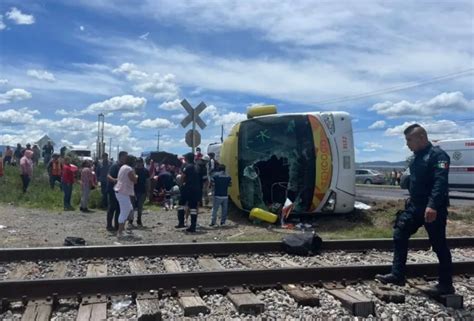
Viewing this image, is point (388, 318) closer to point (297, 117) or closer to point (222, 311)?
point (222, 311)

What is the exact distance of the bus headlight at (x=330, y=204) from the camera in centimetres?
1203

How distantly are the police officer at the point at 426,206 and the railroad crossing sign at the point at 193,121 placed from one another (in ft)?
33.0

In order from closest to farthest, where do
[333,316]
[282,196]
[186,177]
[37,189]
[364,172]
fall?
1. [333,316]
2. [186,177]
3. [282,196]
4. [37,189]
5. [364,172]

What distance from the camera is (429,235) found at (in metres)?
5.76

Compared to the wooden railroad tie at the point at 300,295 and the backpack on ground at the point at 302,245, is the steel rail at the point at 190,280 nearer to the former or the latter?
the wooden railroad tie at the point at 300,295

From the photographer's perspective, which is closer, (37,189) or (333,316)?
(333,316)

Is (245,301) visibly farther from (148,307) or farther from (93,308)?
(93,308)

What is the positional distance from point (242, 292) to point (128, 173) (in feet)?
18.7

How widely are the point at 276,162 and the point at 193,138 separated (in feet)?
13.1

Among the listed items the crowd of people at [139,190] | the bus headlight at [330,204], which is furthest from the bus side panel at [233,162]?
the bus headlight at [330,204]

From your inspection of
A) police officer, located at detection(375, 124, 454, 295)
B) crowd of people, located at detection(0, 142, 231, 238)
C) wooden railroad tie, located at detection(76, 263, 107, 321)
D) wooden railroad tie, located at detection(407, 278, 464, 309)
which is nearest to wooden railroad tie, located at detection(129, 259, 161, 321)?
wooden railroad tie, located at detection(76, 263, 107, 321)

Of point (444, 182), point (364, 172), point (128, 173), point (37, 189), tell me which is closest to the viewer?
point (444, 182)

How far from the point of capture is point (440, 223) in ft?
18.6

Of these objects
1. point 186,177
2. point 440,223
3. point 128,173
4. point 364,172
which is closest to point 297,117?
point 186,177
